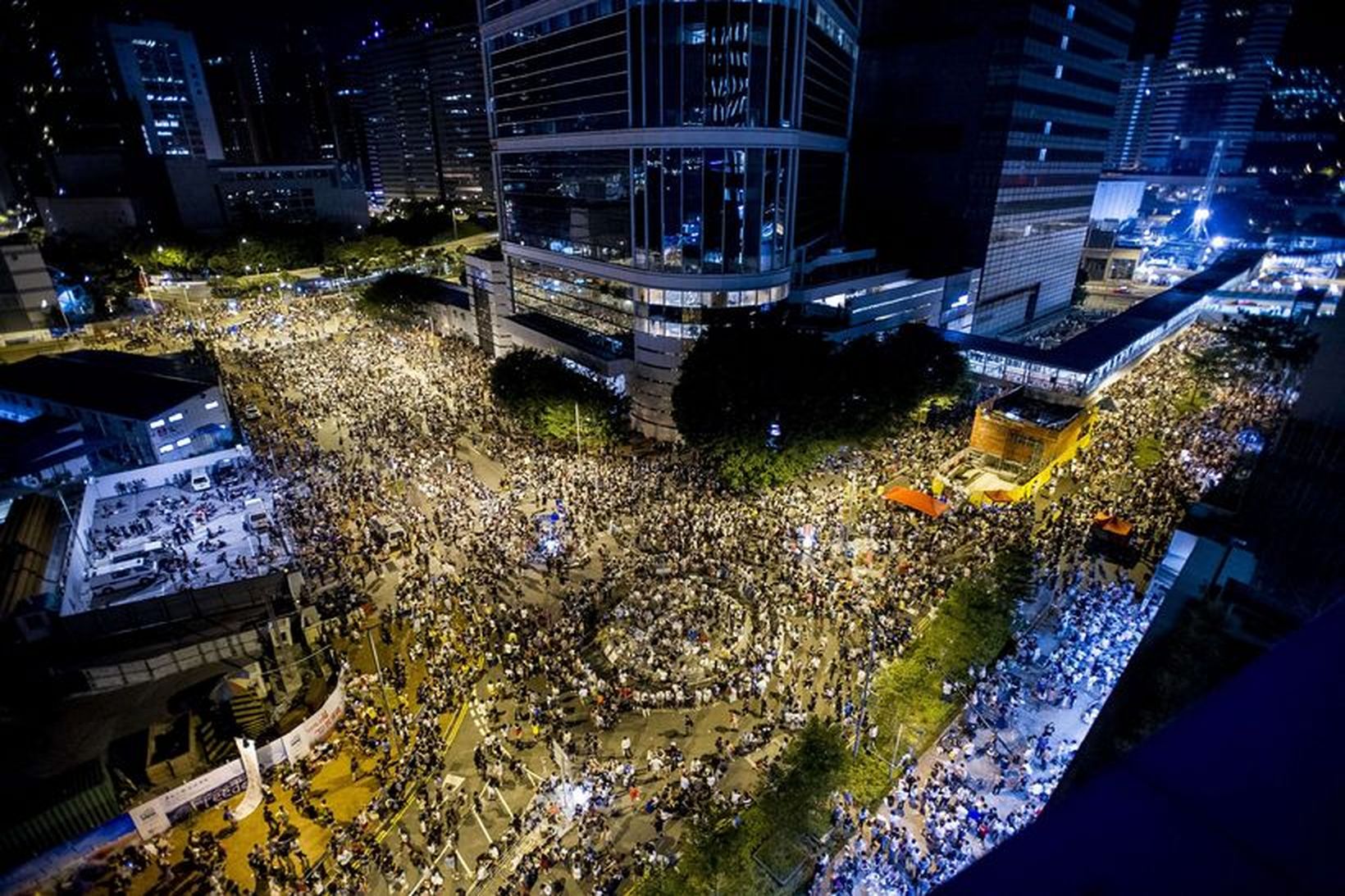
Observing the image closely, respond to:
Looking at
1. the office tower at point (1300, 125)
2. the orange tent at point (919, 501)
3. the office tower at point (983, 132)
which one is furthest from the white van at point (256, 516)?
the office tower at point (1300, 125)

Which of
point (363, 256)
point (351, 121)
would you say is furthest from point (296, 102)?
point (363, 256)

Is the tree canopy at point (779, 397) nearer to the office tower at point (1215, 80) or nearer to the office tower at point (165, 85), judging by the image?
the office tower at point (165, 85)

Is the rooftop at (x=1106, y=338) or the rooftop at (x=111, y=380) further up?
the rooftop at (x=1106, y=338)

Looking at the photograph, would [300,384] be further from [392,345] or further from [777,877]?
[777,877]

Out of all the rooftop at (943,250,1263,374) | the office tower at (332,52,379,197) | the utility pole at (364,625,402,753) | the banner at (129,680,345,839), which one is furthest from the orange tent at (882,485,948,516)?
the office tower at (332,52,379,197)

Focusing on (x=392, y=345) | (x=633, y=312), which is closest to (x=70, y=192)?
(x=392, y=345)

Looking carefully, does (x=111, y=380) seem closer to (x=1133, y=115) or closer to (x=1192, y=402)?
(x=1192, y=402)

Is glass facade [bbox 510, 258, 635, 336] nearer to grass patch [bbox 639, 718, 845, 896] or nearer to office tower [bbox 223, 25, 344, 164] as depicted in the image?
grass patch [bbox 639, 718, 845, 896]
